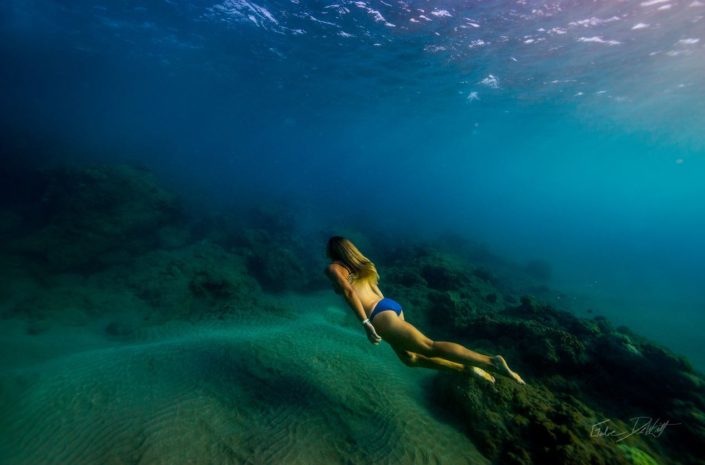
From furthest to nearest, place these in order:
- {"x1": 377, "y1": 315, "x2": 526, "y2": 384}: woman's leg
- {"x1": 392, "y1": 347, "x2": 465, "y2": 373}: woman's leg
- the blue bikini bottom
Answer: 1. the blue bikini bottom
2. {"x1": 392, "y1": 347, "x2": 465, "y2": 373}: woman's leg
3. {"x1": 377, "y1": 315, "x2": 526, "y2": 384}: woman's leg

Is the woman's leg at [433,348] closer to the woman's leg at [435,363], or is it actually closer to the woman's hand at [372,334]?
the woman's leg at [435,363]

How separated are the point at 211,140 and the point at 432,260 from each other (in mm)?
152219

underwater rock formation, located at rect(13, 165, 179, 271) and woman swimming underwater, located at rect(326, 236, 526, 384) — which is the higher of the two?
woman swimming underwater, located at rect(326, 236, 526, 384)

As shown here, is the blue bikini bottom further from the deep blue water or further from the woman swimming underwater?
the deep blue water

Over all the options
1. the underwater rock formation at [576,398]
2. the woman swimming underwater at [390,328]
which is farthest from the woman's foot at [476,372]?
the underwater rock formation at [576,398]

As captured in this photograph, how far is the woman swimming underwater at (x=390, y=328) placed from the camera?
149 inches

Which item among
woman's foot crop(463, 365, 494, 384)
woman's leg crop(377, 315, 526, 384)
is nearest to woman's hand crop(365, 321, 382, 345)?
woman's leg crop(377, 315, 526, 384)

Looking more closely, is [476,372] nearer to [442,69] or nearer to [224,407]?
[224,407]

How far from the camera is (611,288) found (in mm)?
23812

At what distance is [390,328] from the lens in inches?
156

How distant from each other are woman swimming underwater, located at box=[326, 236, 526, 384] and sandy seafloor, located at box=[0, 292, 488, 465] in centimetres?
103

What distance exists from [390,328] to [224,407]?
264 cm

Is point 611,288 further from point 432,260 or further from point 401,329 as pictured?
point 401,329

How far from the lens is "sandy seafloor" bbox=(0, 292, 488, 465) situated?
3.67 metres
